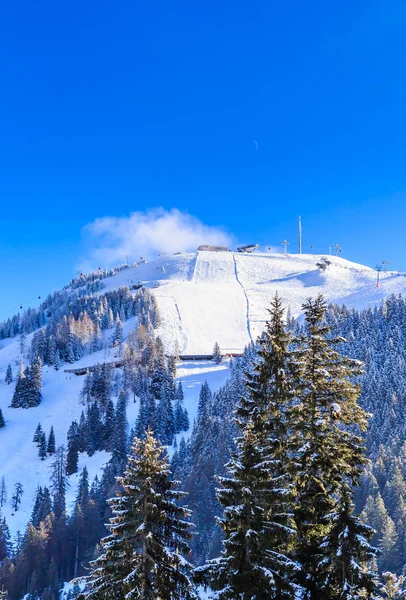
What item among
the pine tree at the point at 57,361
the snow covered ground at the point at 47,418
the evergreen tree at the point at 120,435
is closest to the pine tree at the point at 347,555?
the evergreen tree at the point at 120,435

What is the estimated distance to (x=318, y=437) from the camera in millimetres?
16078

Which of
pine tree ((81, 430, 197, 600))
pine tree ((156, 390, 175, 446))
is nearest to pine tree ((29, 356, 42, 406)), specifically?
pine tree ((156, 390, 175, 446))

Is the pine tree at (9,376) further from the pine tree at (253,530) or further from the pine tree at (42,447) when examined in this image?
the pine tree at (253,530)

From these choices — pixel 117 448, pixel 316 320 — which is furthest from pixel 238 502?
pixel 117 448

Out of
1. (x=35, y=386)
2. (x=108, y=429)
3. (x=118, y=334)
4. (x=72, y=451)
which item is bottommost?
(x=72, y=451)

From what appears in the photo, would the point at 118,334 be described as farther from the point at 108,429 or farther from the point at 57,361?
the point at 108,429

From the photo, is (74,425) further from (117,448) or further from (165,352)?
(165,352)

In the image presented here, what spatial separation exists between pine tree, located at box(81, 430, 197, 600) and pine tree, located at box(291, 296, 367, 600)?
4.10 m

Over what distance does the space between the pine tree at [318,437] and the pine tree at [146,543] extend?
410 cm

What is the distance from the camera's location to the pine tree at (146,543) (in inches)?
Result: 555

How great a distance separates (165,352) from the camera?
532ft

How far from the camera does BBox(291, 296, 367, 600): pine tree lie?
50.8ft

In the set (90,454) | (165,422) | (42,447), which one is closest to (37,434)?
(42,447)

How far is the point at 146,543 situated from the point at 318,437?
6.73 meters
